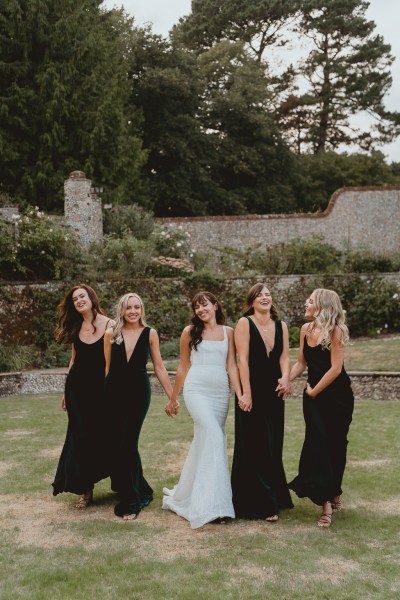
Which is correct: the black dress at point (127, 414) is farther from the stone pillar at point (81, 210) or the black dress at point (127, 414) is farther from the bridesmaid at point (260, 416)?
the stone pillar at point (81, 210)

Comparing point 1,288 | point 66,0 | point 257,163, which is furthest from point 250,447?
point 257,163

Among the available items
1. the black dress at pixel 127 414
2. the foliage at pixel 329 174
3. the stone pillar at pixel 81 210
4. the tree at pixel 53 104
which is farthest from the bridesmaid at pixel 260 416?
the foliage at pixel 329 174

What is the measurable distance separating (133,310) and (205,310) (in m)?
0.60

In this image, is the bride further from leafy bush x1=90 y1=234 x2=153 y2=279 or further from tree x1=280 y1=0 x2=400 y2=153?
tree x1=280 y1=0 x2=400 y2=153

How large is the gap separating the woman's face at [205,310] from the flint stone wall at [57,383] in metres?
7.24

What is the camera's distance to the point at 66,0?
24.2m

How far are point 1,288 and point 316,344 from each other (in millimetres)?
12370

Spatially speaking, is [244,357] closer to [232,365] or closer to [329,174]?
[232,365]

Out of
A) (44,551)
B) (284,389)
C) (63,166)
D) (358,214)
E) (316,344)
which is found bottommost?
(44,551)

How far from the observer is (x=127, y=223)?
21281 millimetres

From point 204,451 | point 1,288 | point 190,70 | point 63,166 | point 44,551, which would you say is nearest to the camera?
point 44,551

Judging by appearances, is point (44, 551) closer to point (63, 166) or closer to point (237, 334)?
point (237, 334)

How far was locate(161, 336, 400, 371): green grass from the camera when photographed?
13.5 m

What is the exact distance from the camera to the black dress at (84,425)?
5.75 metres
